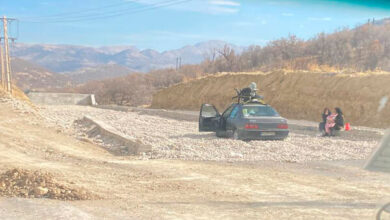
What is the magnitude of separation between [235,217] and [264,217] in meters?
0.39

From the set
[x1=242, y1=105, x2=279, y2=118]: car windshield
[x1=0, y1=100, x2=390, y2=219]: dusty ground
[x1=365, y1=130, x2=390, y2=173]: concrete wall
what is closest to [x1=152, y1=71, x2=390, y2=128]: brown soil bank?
[x1=242, y1=105, x2=279, y2=118]: car windshield

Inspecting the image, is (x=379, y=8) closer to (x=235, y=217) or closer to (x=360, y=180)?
(x=235, y=217)

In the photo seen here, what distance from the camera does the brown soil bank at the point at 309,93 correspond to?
26.5m

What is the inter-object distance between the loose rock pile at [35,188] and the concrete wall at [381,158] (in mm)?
5991

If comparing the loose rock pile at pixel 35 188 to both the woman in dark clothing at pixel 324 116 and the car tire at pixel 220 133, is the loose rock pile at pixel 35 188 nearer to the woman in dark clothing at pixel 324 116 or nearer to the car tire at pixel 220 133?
the car tire at pixel 220 133

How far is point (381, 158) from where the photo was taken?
2508 millimetres

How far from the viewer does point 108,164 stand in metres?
12.3

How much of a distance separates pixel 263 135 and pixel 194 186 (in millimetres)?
7974

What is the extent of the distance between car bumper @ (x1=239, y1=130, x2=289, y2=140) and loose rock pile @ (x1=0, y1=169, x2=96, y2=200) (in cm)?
924

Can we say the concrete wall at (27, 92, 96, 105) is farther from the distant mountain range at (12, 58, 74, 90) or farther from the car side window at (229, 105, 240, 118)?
the distant mountain range at (12, 58, 74, 90)

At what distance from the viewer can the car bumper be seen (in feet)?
55.3

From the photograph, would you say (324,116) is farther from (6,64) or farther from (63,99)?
(63,99)

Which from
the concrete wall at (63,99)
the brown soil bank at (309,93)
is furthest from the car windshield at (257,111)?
the concrete wall at (63,99)

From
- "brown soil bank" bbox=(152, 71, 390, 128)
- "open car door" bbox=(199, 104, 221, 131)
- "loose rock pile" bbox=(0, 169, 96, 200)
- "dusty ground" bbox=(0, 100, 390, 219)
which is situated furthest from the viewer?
"brown soil bank" bbox=(152, 71, 390, 128)
